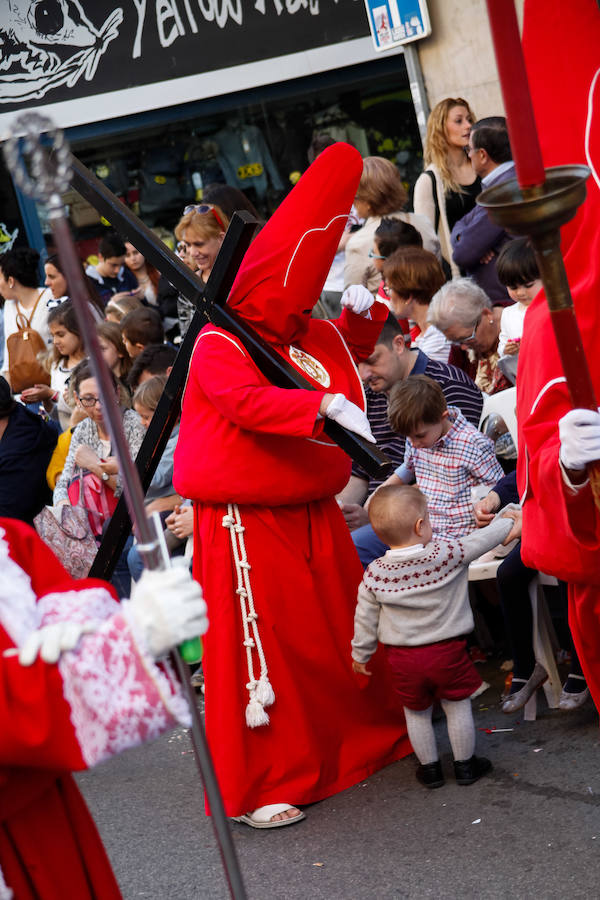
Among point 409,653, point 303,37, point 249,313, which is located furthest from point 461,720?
point 303,37

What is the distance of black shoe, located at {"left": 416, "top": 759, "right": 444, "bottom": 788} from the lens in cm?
378

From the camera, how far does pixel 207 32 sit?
9469 mm

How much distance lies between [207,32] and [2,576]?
840 cm

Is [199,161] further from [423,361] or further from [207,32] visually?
[423,361]

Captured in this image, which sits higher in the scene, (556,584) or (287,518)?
(287,518)

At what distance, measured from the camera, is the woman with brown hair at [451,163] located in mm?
6262

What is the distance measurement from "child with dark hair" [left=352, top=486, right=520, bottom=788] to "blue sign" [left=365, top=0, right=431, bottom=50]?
5.22 meters

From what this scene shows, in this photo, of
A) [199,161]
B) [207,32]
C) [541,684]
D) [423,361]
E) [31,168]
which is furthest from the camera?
[199,161]

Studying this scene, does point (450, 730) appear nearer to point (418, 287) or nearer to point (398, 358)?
point (398, 358)

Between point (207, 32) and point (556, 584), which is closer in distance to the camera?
point (556, 584)

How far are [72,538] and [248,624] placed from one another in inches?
68.5

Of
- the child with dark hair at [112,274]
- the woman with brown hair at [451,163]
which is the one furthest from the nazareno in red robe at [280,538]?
the child with dark hair at [112,274]

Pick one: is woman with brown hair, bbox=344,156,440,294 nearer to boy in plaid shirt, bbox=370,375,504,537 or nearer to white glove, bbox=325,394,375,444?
boy in plaid shirt, bbox=370,375,504,537

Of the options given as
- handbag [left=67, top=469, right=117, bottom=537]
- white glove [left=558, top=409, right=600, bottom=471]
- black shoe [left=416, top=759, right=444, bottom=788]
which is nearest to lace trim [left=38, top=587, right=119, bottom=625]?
white glove [left=558, top=409, right=600, bottom=471]
